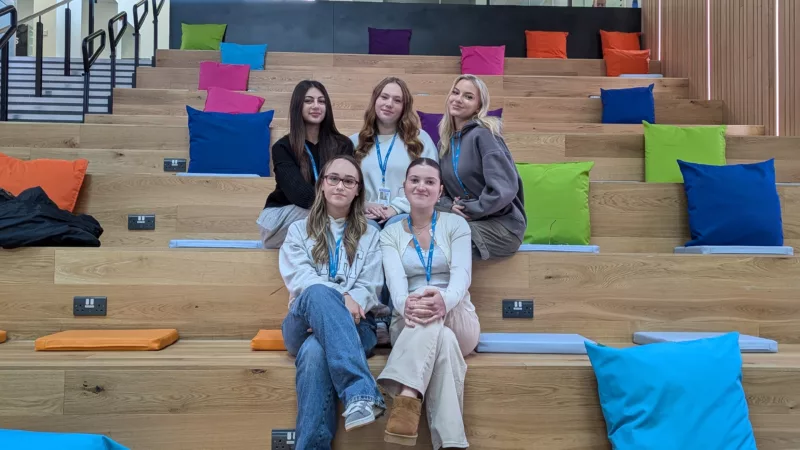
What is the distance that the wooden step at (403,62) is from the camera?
17.7ft

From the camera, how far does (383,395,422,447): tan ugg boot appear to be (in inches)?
68.7

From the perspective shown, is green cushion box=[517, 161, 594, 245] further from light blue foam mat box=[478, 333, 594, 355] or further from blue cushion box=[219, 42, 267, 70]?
blue cushion box=[219, 42, 267, 70]

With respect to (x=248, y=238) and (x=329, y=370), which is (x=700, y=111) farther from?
(x=329, y=370)

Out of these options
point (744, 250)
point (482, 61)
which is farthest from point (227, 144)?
point (482, 61)

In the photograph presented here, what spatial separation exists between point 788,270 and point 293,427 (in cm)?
168

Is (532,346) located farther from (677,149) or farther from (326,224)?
(677,149)

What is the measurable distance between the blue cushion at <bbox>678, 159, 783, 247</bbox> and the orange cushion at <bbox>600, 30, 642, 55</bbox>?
3.58m

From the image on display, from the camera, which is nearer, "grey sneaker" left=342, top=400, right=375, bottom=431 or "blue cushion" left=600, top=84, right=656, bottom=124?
"grey sneaker" left=342, top=400, right=375, bottom=431

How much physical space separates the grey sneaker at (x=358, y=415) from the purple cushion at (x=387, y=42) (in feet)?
15.5

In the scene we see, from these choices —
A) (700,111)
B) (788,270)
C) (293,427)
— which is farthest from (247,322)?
(700,111)

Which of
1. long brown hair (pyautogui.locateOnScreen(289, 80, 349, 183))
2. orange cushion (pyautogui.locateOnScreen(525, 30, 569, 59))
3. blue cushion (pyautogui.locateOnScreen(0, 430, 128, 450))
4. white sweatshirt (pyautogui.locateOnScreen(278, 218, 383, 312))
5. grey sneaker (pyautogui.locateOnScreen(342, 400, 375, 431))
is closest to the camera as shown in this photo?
blue cushion (pyautogui.locateOnScreen(0, 430, 128, 450))

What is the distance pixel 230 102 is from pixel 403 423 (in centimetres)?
274

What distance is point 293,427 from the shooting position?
1904 millimetres

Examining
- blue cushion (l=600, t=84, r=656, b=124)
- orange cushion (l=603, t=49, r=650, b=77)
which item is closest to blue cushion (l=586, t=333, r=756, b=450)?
blue cushion (l=600, t=84, r=656, b=124)
